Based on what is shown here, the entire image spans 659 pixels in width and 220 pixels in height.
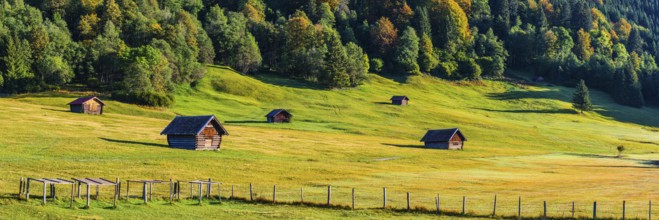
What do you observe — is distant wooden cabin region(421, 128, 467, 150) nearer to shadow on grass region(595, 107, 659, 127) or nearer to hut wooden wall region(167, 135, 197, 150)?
hut wooden wall region(167, 135, 197, 150)

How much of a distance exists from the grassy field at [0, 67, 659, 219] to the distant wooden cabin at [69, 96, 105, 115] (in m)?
2.96

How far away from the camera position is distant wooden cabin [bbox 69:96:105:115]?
407 feet

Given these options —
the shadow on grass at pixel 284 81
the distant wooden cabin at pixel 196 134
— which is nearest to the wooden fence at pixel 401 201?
the distant wooden cabin at pixel 196 134

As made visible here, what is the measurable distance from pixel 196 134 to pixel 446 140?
4635 cm

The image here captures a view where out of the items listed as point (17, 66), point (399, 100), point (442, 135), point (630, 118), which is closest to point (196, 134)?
point (442, 135)

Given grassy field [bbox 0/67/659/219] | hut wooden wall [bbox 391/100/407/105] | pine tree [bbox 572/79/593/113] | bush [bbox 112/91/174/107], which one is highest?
pine tree [bbox 572/79/593/113]

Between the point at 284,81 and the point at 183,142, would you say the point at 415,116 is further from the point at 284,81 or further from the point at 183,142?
the point at 183,142

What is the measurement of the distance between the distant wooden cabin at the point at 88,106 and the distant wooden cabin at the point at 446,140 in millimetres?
58173

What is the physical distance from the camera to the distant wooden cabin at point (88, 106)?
12406 centimetres

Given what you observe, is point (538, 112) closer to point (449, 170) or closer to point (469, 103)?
point (469, 103)

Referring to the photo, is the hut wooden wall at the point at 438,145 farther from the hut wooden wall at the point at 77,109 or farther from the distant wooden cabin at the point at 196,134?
the hut wooden wall at the point at 77,109

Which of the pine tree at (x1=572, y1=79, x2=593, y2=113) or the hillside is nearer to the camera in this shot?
the hillside

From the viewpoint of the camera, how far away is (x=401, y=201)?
2023 inches

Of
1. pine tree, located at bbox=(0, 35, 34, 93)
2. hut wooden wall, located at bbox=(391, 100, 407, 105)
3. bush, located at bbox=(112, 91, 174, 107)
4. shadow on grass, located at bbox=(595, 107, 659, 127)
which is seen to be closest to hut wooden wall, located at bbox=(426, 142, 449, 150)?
hut wooden wall, located at bbox=(391, 100, 407, 105)
